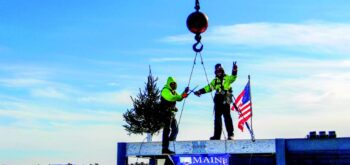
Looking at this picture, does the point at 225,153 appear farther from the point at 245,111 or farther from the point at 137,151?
the point at 137,151

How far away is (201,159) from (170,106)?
6.26 ft

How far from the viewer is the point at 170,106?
16.1 metres

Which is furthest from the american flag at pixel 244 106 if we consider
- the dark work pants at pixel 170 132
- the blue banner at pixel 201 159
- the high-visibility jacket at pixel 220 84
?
the dark work pants at pixel 170 132

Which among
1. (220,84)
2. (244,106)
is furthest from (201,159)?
(244,106)

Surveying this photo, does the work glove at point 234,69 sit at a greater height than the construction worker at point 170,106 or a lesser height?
greater

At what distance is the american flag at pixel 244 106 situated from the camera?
18031 mm

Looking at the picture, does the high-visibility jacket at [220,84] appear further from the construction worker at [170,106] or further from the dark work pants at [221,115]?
the construction worker at [170,106]

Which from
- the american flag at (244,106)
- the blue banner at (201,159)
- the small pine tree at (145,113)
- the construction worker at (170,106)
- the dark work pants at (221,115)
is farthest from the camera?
the small pine tree at (145,113)

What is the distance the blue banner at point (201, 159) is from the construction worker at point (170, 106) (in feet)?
1.52

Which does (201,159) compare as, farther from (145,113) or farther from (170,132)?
(145,113)

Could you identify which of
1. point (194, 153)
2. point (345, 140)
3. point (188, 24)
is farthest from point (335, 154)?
point (188, 24)

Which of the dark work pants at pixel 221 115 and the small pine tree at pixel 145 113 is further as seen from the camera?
the small pine tree at pixel 145 113

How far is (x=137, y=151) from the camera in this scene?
1898 cm

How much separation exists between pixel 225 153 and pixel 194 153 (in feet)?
4.34
